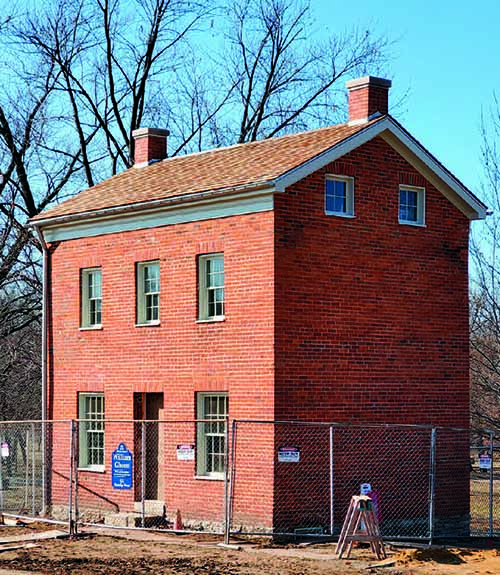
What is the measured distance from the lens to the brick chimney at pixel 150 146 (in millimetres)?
32344

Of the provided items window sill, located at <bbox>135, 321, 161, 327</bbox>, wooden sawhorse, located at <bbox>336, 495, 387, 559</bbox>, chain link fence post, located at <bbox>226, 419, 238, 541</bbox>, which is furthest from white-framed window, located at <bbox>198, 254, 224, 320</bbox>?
wooden sawhorse, located at <bbox>336, 495, 387, 559</bbox>

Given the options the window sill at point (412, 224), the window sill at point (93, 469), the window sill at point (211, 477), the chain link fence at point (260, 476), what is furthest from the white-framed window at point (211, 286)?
the window sill at point (93, 469)

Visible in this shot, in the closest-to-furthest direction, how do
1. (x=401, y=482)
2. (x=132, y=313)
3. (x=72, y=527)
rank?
(x=72, y=527), (x=401, y=482), (x=132, y=313)

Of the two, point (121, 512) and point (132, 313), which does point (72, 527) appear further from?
point (132, 313)

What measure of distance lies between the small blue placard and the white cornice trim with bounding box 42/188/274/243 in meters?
4.94

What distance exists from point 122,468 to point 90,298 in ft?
15.9

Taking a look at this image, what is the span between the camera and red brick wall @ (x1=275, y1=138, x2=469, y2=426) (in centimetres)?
2444

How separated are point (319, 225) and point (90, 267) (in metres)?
6.56

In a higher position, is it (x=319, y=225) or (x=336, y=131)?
(x=336, y=131)

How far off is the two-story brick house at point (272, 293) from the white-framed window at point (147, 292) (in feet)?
0.15

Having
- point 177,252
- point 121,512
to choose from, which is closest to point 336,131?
point 177,252

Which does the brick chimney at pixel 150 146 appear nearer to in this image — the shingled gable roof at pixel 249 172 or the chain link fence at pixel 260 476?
the shingled gable roof at pixel 249 172

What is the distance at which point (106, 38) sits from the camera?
44.6 meters

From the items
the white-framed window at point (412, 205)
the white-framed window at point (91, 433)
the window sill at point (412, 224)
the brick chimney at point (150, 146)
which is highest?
the brick chimney at point (150, 146)
